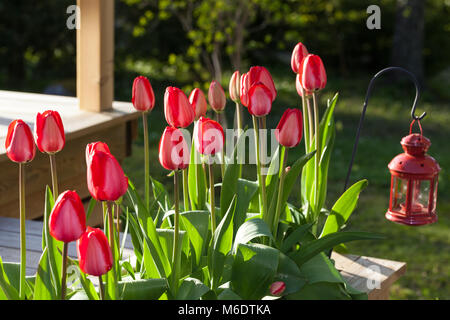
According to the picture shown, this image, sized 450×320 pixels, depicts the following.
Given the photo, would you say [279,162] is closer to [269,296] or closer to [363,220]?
[269,296]

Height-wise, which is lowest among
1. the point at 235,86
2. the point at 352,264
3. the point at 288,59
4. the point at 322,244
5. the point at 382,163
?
the point at 382,163

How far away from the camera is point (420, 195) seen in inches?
88.6

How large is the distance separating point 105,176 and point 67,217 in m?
0.10

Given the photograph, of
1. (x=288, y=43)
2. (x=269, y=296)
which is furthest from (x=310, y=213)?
(x=288, y=43)

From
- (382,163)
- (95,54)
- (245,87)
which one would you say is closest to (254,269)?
(245,87)

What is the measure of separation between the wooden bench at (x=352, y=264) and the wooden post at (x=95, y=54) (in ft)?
3.40

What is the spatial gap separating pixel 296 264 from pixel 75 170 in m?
1.99

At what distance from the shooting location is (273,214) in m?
1.76

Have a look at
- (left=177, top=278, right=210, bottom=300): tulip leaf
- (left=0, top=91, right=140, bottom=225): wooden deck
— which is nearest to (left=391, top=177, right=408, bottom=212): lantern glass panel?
(left=177, top=278, right=210, bottom=300): tulip leaf

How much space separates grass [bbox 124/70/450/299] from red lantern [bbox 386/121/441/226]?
5.74 feet

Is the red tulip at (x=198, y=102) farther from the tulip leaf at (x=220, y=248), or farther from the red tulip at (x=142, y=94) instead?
the tulip leaf at (x=220, y=248)

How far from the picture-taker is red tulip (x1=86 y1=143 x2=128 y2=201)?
1244mm

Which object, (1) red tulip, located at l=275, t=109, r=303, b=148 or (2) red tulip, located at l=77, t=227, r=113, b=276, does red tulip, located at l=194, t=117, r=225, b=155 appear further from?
(2) red tulip, located at l=77, t=227, r=113, b=276

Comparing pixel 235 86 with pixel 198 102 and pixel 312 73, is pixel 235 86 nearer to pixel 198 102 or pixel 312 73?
pixel 198 102
